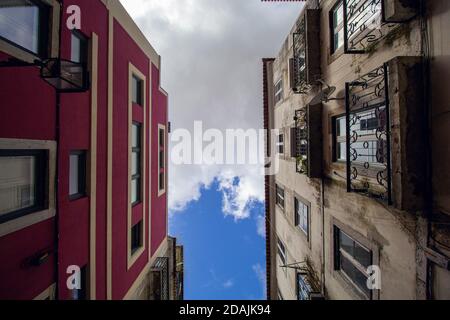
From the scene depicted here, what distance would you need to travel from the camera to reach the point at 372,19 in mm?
5949

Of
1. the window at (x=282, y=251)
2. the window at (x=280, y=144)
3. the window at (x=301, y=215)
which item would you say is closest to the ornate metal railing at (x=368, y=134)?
the window at (x=301, y=215)

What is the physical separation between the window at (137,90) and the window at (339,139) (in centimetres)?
922

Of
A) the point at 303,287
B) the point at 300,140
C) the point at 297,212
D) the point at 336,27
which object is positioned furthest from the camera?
the point at 297,212

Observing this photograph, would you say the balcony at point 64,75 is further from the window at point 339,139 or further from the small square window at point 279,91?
the small square window at point 279,91

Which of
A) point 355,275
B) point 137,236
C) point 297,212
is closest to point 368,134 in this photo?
point 355,275

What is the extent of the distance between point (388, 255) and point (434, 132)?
2932 millimetres

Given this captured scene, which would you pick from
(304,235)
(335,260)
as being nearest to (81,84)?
(335,260)

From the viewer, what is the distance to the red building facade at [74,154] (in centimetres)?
491

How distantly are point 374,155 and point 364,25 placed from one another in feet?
11.1

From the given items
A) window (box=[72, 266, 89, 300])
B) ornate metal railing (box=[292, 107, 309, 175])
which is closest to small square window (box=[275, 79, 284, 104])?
ornate metal railing (box=[292, 107, 309, 175])

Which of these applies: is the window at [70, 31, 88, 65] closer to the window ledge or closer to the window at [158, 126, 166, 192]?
the window ledge

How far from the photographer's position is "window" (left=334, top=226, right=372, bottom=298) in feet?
21.2

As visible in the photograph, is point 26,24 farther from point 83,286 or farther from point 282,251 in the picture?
point 282,251

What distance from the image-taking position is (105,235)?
8508mm
